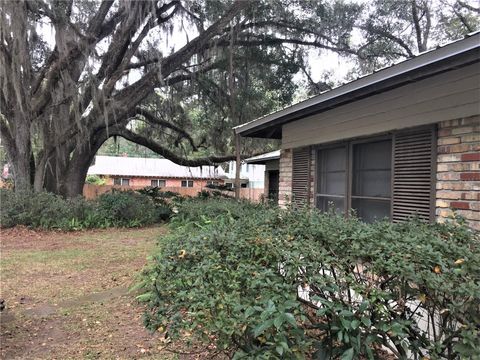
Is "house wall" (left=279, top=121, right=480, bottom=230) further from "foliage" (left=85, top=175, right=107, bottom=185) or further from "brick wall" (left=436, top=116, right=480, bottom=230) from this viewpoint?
"foliage" (left=85, top=175, right=107, bottom=185)

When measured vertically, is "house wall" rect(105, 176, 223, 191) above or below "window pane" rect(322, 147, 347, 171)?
below

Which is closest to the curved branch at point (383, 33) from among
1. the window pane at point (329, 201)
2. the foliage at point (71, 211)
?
the window pane at point (329, 201)

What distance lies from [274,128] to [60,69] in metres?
7.28

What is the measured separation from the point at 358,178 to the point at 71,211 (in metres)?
9.37

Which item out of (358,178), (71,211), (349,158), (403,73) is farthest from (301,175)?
(71,211)

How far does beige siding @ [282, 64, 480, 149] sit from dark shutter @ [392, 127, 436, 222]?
17cm

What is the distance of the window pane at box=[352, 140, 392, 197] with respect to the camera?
480 centimetres

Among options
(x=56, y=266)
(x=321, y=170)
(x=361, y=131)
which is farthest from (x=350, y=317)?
(x=56, y=266)

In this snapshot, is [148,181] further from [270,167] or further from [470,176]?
[470,176]

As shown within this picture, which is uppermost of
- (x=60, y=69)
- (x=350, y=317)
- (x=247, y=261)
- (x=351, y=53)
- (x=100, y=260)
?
(x=351, y=53)

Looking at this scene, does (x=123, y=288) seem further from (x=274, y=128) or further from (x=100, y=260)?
(x=274, y=128)

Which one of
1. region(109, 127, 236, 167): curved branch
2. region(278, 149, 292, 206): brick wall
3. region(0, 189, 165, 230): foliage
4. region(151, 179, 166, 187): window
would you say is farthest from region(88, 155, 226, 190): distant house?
region(278, 149, 292, 206): brick wall

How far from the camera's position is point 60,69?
37.3 ft

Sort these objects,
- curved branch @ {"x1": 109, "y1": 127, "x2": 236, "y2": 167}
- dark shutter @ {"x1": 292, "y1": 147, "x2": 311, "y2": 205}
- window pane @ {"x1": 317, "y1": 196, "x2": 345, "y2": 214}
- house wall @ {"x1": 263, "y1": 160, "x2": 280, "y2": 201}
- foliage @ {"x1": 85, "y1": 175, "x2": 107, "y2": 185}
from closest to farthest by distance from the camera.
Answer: window pane @ {"x1": 317, "y1": 196, "x2": 345, "y2": 214} < dark shutter @ {"x1": 292, "y1": 147, "x2": 311, "y2": 205} < house wall @ {"x1": 263, "y1": 160, "x2": 280, "y2": 201} < curved branch @ {"x1": 109, "y1": 127, "x2": 236, "y2": 167} < foliage @ {"x1": 85, "y1": 175, "x2": 107, "y2": 185}
